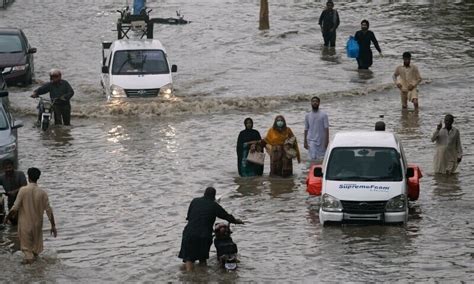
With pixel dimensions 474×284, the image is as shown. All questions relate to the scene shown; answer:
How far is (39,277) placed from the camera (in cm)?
1703

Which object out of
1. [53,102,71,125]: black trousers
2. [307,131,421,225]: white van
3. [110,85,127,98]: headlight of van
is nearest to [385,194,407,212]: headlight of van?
[307,131,421,225]: white van

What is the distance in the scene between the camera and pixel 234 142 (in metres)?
27.1

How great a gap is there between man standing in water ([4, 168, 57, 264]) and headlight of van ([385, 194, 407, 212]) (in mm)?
5007

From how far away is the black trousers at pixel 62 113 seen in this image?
1147 inches

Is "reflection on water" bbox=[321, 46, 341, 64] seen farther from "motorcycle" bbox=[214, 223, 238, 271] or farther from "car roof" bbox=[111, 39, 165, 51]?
"motorcycle" bbox=[214, 223, 238, 271]

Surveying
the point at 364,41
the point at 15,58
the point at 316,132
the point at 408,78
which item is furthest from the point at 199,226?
the point at 364,41

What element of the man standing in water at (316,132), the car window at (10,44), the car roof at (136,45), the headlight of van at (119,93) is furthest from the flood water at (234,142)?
the car roof at (136,45)

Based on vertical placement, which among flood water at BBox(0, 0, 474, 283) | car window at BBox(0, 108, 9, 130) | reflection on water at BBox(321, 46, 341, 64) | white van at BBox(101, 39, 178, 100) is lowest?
reflection on water at BBox(321, 46, 341, 64)

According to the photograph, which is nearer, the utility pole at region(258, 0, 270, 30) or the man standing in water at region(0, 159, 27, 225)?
the man standing in water at region(0, 159, 27, 225)

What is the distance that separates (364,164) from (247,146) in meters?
3.66

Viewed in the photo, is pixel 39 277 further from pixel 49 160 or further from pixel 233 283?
pixel 49 160

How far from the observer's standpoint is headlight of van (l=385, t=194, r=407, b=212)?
18.8 metres

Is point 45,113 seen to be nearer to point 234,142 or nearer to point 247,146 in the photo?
point 234,142

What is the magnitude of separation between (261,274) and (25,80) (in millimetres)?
19855
